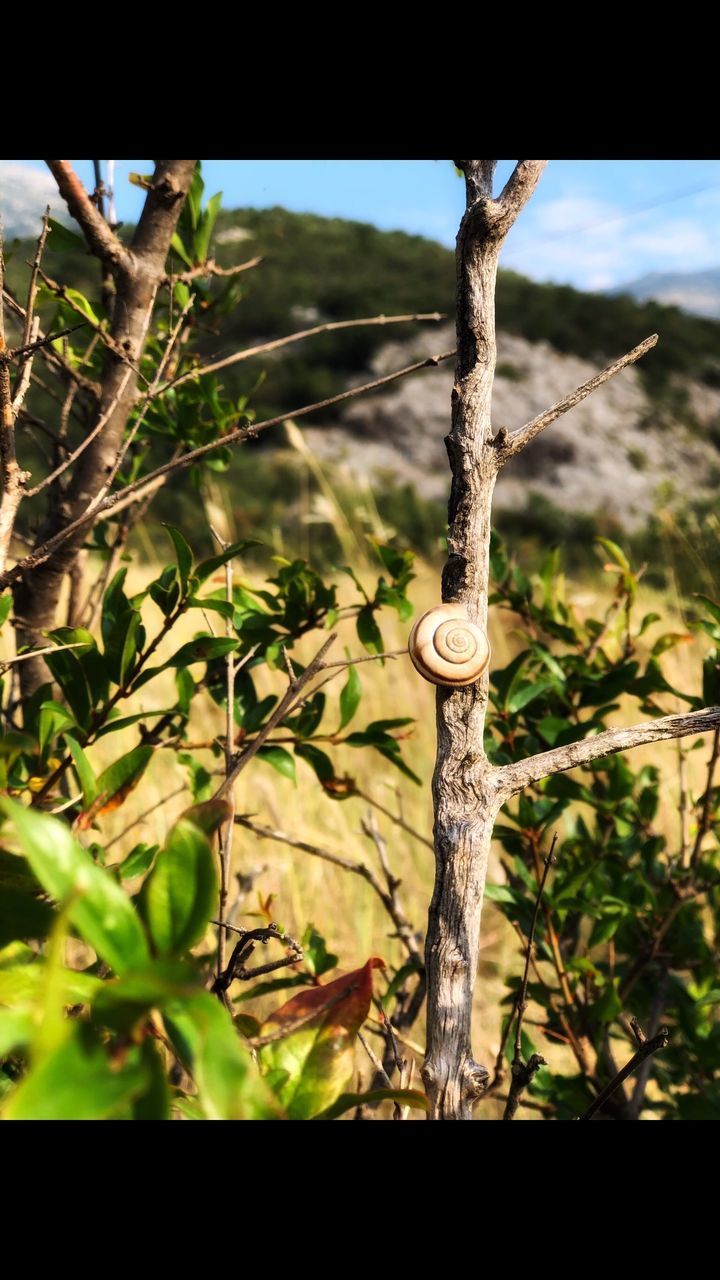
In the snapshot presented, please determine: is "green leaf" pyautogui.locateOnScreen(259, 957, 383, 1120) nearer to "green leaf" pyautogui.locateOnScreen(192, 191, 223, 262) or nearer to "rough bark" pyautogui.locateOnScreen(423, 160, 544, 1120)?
"rough bark" pyautogui.locateOnScreen(423, 160, 544, 1120)

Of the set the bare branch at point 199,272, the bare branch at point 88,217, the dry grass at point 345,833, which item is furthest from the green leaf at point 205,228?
the dry grass at point 345,833

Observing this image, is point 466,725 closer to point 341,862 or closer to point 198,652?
point 198,652

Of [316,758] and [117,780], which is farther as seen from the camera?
[316,758]

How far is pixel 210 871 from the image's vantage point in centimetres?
30

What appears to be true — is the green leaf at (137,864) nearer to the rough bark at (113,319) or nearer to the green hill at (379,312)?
the rough bark at (113,319)

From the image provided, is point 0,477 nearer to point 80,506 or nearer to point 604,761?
point 80,506

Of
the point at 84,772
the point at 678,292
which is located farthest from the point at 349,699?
the point at 678,292

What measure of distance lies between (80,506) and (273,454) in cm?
1010

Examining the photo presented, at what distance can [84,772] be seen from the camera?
0.55 m

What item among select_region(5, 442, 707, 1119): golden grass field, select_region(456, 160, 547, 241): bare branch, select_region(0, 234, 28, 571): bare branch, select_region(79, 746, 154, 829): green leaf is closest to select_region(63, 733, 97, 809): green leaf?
select_region(79, 746, 154, 829): green leaf

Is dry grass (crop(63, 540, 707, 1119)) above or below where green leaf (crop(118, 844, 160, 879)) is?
above

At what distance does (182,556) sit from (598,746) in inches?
12.5

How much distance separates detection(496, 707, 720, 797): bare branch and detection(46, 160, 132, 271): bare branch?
537mm

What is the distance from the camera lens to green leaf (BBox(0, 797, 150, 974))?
26 cm
